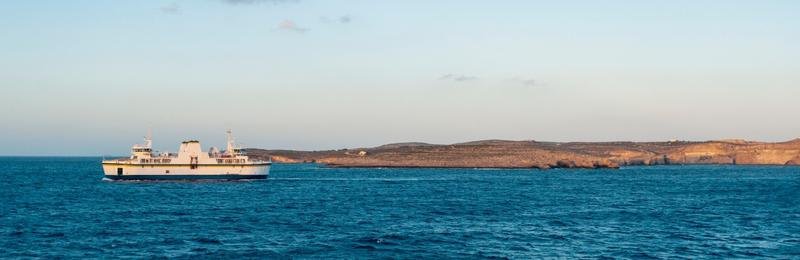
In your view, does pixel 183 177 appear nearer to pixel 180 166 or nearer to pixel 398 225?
pixel 180 166

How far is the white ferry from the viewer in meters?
122

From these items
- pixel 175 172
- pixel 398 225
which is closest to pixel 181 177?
pixel 175 172

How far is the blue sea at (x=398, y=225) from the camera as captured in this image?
150ft

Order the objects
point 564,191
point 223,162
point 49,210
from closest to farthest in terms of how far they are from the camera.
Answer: point 49,210 → point 564,191 → point 223,162

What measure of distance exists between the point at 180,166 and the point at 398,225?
7255cm

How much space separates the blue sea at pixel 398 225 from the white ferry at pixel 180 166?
84.8ft

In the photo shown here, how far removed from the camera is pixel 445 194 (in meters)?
96.0

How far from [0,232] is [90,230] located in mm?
5302

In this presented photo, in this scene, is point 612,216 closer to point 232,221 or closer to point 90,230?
point 232,221

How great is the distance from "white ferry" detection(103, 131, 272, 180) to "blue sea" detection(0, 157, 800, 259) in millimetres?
25858

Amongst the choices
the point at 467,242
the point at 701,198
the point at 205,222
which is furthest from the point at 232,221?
the point at 701,198

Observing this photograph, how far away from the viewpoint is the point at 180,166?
124m

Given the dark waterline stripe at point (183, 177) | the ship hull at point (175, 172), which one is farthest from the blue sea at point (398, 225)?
the dark waterline stripe at point (183, 177)

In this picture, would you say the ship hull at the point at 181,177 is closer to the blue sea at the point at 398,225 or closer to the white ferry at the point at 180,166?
the white ferry at the point at 180,166
